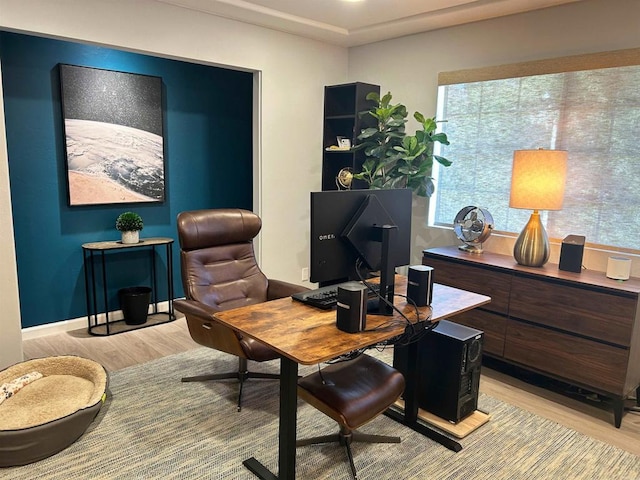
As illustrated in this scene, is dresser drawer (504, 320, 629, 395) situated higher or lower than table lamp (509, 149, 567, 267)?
lower

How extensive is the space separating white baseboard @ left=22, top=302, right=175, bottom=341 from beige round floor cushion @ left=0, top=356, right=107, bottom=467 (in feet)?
3.79

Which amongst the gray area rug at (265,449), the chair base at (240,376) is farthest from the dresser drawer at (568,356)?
the chair base at (240,376)

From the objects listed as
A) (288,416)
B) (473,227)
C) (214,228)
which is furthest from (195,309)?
(473,227)

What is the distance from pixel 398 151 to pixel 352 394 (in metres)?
2.24

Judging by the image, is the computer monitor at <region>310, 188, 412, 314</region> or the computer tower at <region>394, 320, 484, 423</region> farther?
the computer tower at <region>394, 320, 484, 423</region>

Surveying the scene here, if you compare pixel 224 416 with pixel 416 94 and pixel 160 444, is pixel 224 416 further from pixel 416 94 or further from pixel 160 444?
pixel 416 94

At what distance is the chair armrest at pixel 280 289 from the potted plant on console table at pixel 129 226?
4.56ft

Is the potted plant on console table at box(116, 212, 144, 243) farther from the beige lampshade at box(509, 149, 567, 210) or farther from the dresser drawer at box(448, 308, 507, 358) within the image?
the beige lampshade at box(509, 149, 567, 210)

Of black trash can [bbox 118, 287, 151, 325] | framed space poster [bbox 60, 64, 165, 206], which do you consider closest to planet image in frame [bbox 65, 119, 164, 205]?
framed space poster [bbox 60, 64, 165, 206]

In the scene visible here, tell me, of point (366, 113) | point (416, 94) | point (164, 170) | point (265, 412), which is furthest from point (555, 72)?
point (164, 170)

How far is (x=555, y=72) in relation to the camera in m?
3.12

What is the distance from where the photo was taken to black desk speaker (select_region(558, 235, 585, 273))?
2875 millimetres

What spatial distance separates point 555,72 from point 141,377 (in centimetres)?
342

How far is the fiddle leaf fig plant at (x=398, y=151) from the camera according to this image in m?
3.64
